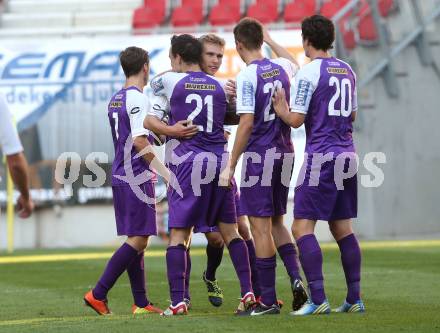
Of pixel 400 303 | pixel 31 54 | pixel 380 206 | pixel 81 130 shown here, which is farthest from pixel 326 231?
pixel 400 303

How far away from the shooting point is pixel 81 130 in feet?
75.4

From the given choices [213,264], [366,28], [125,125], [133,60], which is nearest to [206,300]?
[213,264]

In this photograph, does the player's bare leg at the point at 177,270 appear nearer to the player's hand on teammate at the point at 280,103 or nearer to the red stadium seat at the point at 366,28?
the player's hand on teammate at the point at 280,103

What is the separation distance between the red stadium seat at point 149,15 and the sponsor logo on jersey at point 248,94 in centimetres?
1636

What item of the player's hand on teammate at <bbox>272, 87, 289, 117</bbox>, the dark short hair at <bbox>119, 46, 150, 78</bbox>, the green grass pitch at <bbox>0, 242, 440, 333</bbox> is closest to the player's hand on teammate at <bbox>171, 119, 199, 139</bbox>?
the player's hand on teammate at <bbox>272, 87, 289, 117</bbox>

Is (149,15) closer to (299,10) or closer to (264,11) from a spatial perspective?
(264,11)

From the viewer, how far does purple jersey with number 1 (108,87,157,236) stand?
9.30m

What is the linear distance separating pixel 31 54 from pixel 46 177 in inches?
92.3

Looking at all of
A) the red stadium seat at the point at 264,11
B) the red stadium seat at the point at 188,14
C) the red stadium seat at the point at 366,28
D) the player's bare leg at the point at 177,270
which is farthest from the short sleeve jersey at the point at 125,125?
the red stadium seat at the point at 188,14

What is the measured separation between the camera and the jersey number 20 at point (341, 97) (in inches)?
337

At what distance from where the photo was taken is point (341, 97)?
28.2 feet

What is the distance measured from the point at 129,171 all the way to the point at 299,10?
1450 centimetres

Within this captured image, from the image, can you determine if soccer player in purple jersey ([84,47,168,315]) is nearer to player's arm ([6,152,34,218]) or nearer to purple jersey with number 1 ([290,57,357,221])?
purple jersey with number 1 ([290,57,357,221])

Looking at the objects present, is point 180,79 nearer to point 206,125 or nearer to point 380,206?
point 206,125
